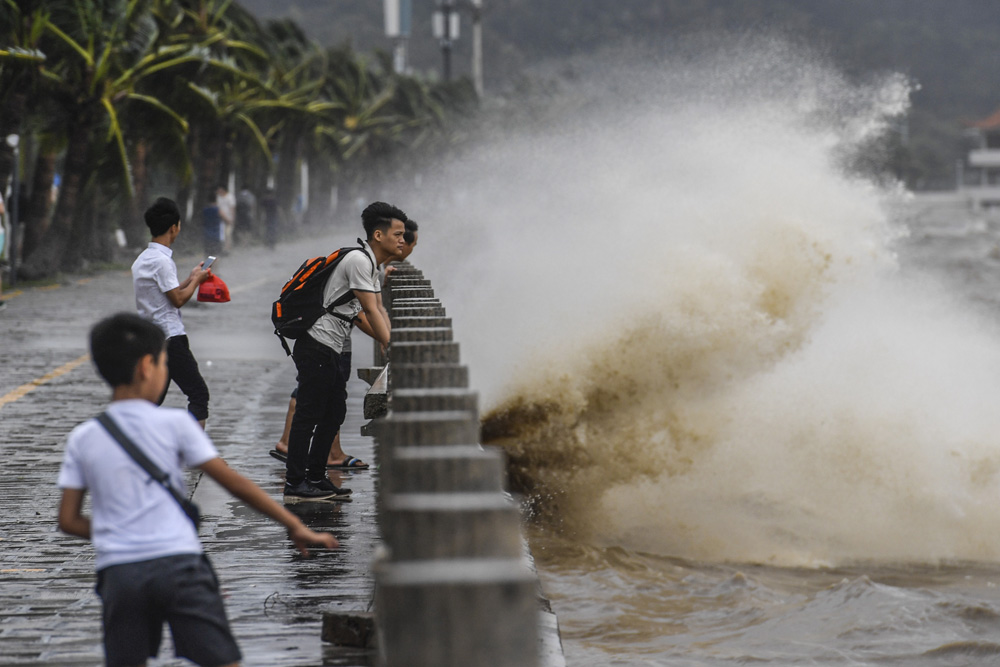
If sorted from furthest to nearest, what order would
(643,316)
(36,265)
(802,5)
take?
(802,5), (36,265), (643,316)

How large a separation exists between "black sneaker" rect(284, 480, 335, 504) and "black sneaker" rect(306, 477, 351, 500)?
0.12ft

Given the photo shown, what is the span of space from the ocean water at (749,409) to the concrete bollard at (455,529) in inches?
212

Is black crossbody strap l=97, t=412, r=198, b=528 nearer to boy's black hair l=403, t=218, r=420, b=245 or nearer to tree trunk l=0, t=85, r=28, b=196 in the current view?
boy's black hair l=403, t=218, r=420, b=245

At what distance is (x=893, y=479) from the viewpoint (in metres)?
A: 12.6

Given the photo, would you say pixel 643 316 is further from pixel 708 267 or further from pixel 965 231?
pixel 965 231

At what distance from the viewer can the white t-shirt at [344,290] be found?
6.77 m

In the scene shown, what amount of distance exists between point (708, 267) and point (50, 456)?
750 cm

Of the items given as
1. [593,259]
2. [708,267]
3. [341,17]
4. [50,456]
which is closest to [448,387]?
[50,456]

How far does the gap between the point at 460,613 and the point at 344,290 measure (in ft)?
15.6

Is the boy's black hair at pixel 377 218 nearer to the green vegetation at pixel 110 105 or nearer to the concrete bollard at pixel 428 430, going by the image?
the concrete bollard at pixel 428 430

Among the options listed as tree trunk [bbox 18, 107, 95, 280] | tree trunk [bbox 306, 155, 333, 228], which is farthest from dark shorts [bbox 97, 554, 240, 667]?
tree trunk [bbox 306, 155, 333, 228]

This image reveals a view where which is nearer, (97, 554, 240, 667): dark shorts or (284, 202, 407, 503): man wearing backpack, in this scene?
(97, 554, 240, 667): dark shorts

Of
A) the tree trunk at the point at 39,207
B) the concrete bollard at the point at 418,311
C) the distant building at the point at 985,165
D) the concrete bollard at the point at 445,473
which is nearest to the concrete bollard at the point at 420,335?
the concrete bollard at the point at 418,311

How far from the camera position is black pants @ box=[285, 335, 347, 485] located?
7004 millimetres
